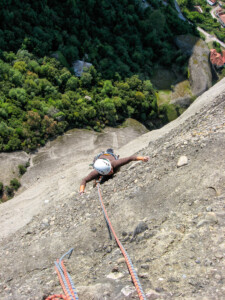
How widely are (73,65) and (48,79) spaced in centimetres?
501

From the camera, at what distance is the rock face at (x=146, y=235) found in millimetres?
6082

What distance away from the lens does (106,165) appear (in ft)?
37.8

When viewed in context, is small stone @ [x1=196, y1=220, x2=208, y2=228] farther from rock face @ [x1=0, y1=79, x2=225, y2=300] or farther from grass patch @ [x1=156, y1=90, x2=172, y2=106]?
Result: grass patch @ [x1=156, y1=90, x2=172, y2=106]

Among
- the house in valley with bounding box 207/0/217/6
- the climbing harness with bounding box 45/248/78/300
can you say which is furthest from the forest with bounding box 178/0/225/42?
the climbing harness with bounding box 45/248/78/300

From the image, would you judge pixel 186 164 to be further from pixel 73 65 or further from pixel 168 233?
pixel 73 65

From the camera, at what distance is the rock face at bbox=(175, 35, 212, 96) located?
39.1 metres

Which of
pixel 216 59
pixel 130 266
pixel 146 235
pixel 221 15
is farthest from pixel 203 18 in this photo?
pixel 130 266

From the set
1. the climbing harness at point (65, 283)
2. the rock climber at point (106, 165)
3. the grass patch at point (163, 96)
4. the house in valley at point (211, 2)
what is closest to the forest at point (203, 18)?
the house in valley at point (211, 2)

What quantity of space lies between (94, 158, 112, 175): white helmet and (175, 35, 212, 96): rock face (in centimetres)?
A: 3144

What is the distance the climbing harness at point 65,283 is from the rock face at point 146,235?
21 cm

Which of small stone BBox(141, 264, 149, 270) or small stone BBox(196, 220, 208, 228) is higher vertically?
small stone BBox(196, 220, 208, 228)

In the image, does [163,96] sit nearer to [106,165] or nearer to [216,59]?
[216,59]

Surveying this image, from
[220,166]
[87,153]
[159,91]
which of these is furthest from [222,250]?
[159,91]

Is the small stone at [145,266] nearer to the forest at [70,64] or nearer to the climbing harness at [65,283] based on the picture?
the climbing harness at [65,283]
